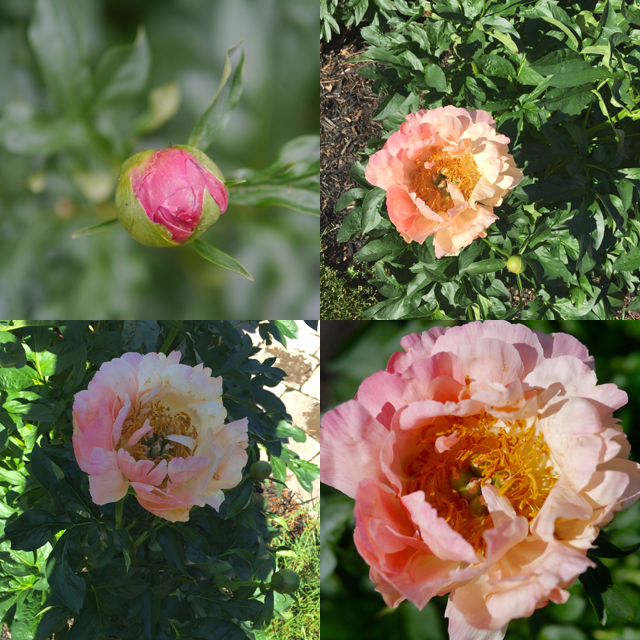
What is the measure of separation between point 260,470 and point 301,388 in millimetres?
113

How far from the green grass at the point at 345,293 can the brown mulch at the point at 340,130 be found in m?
0.02

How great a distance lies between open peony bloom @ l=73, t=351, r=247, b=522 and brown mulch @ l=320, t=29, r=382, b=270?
0.29 metres

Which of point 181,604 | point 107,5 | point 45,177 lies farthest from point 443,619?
point 107,5

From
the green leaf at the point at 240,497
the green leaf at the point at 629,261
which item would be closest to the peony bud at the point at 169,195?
the green leaf at the point at 240,497

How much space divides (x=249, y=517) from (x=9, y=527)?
0.93 ft

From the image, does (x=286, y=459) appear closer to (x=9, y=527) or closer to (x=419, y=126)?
(x=9, y=527)

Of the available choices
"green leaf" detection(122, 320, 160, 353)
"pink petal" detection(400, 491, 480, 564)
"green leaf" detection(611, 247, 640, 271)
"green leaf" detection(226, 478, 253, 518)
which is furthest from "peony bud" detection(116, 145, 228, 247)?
"green leaf" detection(611, 247, 640, 271)

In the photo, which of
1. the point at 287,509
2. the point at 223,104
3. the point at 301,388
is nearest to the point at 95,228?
the point at 223,104

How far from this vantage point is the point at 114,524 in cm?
60

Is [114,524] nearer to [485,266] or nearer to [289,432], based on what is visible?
[289,432]

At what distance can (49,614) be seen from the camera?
0.59m

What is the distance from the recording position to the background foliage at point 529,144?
624mm

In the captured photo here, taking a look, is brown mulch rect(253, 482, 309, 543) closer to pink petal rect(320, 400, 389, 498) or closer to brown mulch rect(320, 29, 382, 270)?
pink petal rect(320, 400, 389, 498)

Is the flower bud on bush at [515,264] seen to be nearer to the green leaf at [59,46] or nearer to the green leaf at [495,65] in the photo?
the green leaf at [495,65]
